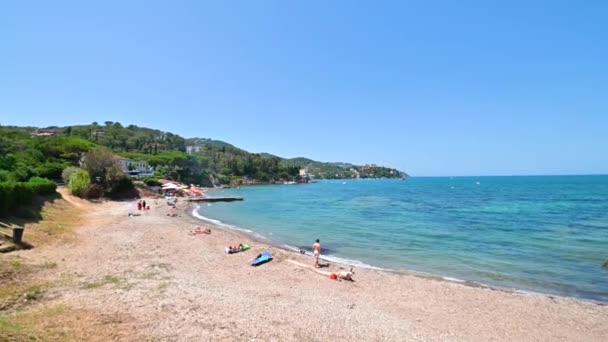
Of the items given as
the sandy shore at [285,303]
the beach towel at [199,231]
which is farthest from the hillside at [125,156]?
the sandy shore at [285,303]

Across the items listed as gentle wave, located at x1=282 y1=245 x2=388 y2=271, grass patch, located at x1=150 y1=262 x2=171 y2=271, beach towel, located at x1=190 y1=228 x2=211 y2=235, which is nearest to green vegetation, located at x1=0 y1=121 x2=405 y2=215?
beach towel, located at x1=190 y1=228 x2=211 y2=235

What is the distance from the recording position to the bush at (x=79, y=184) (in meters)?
42.3

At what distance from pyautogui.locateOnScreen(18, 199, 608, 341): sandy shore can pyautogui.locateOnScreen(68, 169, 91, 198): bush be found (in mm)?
29264

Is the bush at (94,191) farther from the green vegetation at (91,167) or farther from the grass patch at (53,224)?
the grass patch at (53,224)

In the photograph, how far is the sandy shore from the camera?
30.7 ft

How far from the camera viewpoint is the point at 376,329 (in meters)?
9.80

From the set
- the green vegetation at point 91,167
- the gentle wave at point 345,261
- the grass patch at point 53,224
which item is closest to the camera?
the grass patch at point 53,224

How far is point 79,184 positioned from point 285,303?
40.4 meters

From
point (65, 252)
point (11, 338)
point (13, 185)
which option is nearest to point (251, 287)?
point (11, 338)

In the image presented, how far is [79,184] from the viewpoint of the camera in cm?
4247

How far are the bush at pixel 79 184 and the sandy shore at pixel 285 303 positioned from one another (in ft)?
96.0

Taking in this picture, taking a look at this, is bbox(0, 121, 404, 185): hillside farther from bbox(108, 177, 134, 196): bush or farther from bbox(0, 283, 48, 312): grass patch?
bbox(0, 283, 48, 312): grass patch

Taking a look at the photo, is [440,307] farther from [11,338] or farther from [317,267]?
[11,338]

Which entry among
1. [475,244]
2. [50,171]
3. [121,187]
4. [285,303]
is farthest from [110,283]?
[50,171]
